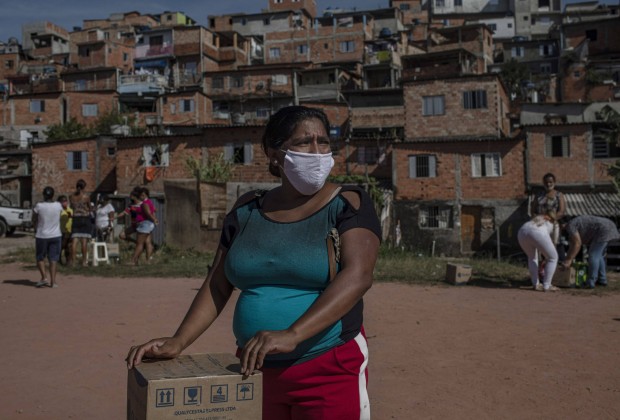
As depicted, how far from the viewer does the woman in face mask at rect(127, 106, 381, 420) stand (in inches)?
86.7

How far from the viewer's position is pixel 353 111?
147 feet

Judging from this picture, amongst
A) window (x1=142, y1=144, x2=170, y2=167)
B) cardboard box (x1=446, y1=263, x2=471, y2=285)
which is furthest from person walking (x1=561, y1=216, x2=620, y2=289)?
window (x1=142, y1=144, x2=170, y2=167)

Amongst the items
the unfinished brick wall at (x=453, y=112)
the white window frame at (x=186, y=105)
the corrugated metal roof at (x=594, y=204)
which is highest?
the white window frame at (x=186, y=105)

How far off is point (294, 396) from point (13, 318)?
22.5 ft

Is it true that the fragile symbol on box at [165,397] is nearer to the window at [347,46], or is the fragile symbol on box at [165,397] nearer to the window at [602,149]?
the window at [602,149]

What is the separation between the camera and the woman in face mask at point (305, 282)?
86.7 inches

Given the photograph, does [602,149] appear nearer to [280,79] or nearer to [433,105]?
[433,105]

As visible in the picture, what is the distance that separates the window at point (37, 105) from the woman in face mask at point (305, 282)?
59294 mm

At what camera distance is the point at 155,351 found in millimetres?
2277

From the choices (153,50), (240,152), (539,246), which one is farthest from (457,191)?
(153,50)

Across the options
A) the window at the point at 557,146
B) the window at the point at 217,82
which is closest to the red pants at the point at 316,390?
the window at the point at 557,146

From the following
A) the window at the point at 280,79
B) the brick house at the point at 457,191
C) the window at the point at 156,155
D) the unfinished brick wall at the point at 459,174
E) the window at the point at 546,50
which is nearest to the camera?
the brick house at the point at 457,191

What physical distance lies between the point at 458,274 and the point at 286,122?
9.40 meters

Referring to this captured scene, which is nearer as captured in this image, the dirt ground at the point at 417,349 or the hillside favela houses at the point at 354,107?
the dirt ground at the point at 417,349
